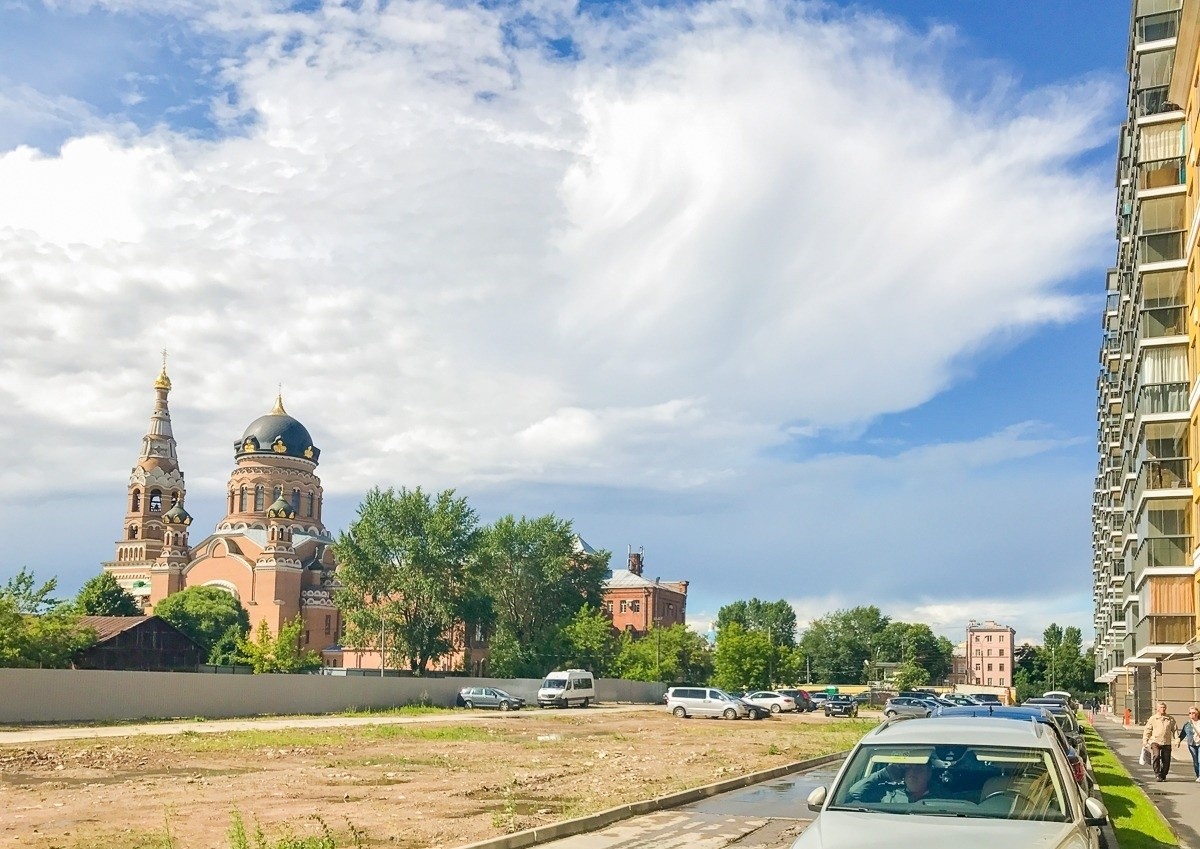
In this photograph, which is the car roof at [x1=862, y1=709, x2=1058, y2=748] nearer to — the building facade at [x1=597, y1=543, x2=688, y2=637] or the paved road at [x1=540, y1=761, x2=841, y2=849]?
the paved road at [x1=540, y1=761, x2=841, y2=849]

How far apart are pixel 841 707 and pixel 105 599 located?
70059 mm

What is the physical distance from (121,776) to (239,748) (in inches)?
299

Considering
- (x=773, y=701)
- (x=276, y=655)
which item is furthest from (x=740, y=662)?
(x=276, y=655)

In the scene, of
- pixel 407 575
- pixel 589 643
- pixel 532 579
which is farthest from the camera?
pixel 532 579

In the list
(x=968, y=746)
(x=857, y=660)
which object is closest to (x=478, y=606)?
(x=968, y=746)

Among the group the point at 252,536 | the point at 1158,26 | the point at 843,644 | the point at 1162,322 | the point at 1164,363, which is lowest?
the point at 843,644

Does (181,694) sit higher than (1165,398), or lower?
lower

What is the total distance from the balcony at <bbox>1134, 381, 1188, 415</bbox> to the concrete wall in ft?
121

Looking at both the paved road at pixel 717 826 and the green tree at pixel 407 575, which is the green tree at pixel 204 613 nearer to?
the green tree at pixel 407 575

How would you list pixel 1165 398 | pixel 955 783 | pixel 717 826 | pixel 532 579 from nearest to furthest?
pixel 955 783 → pixel 717 826 → pixel 1165 398 → pixel 532 579

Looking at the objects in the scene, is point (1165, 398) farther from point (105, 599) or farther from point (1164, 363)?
point (105, 599)

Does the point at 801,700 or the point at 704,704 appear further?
the point at 801,700

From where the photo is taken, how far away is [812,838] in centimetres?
727

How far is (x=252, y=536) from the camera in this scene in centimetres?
11244
